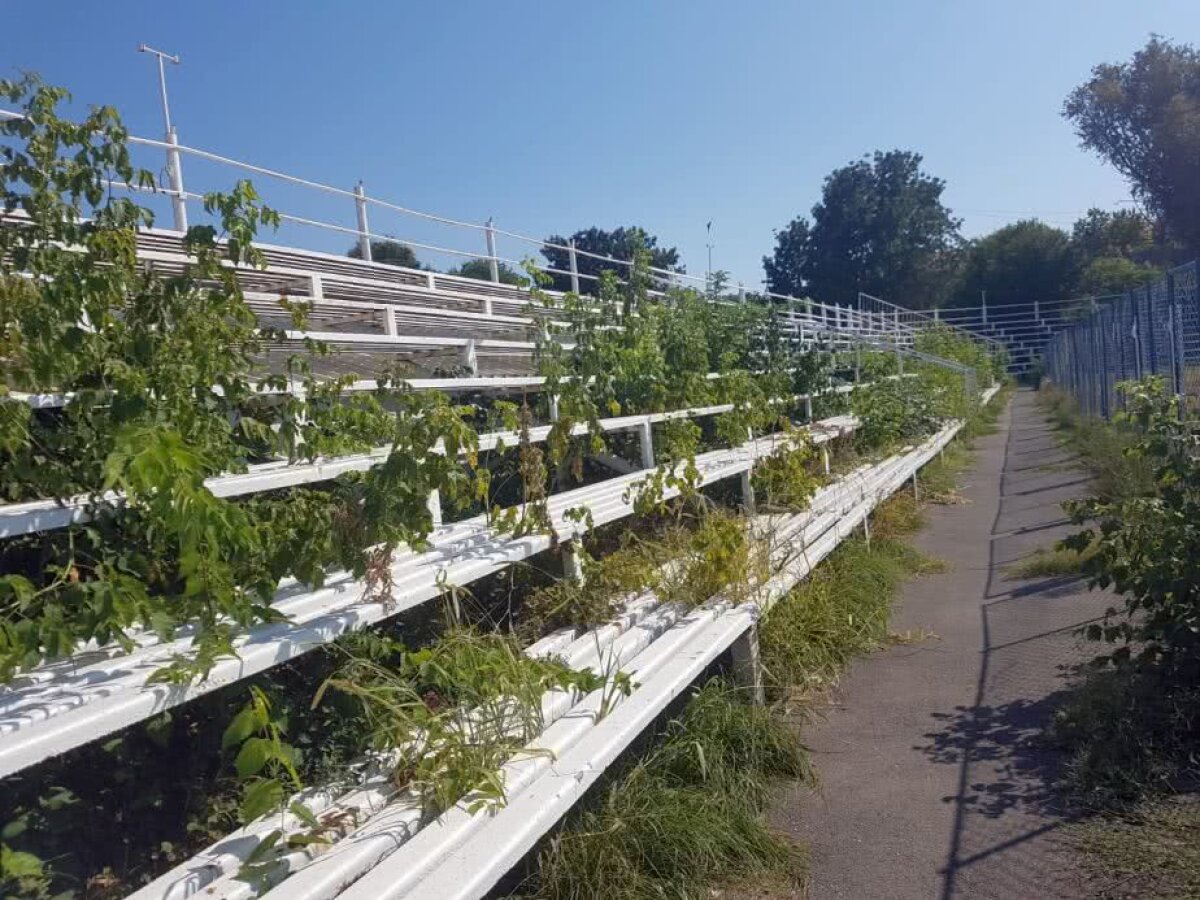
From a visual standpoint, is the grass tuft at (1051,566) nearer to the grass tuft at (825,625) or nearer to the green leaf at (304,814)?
the grass tuft at (825,625)

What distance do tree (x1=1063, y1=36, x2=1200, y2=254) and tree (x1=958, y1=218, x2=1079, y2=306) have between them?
13.9m

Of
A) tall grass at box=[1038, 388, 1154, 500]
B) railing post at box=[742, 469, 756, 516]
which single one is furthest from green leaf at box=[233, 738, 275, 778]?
railing post at box=[742, 469, 756, 516]

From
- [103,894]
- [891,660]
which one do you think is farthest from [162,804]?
[891,660]

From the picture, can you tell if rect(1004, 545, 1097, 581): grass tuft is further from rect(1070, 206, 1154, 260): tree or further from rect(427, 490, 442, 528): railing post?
rect(1070, 206, 1154, 260): tree

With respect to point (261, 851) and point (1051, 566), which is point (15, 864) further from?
point (1051, 566)

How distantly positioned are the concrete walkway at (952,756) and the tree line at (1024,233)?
19.8m

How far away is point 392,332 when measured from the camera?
652cm

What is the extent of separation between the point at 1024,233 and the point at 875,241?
354 inches

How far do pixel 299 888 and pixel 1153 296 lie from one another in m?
10.7

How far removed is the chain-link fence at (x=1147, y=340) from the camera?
8867mm

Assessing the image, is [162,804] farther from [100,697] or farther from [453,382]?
[453,382]

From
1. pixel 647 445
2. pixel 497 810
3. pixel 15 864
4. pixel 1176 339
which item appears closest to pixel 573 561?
pixel 497 810

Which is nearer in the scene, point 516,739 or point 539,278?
point 516,739

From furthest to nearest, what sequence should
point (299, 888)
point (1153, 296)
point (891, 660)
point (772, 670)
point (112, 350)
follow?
point (1153, 296)
point (891, 660)
point (772, 670)
point (112, 350)
point (299, 888)
